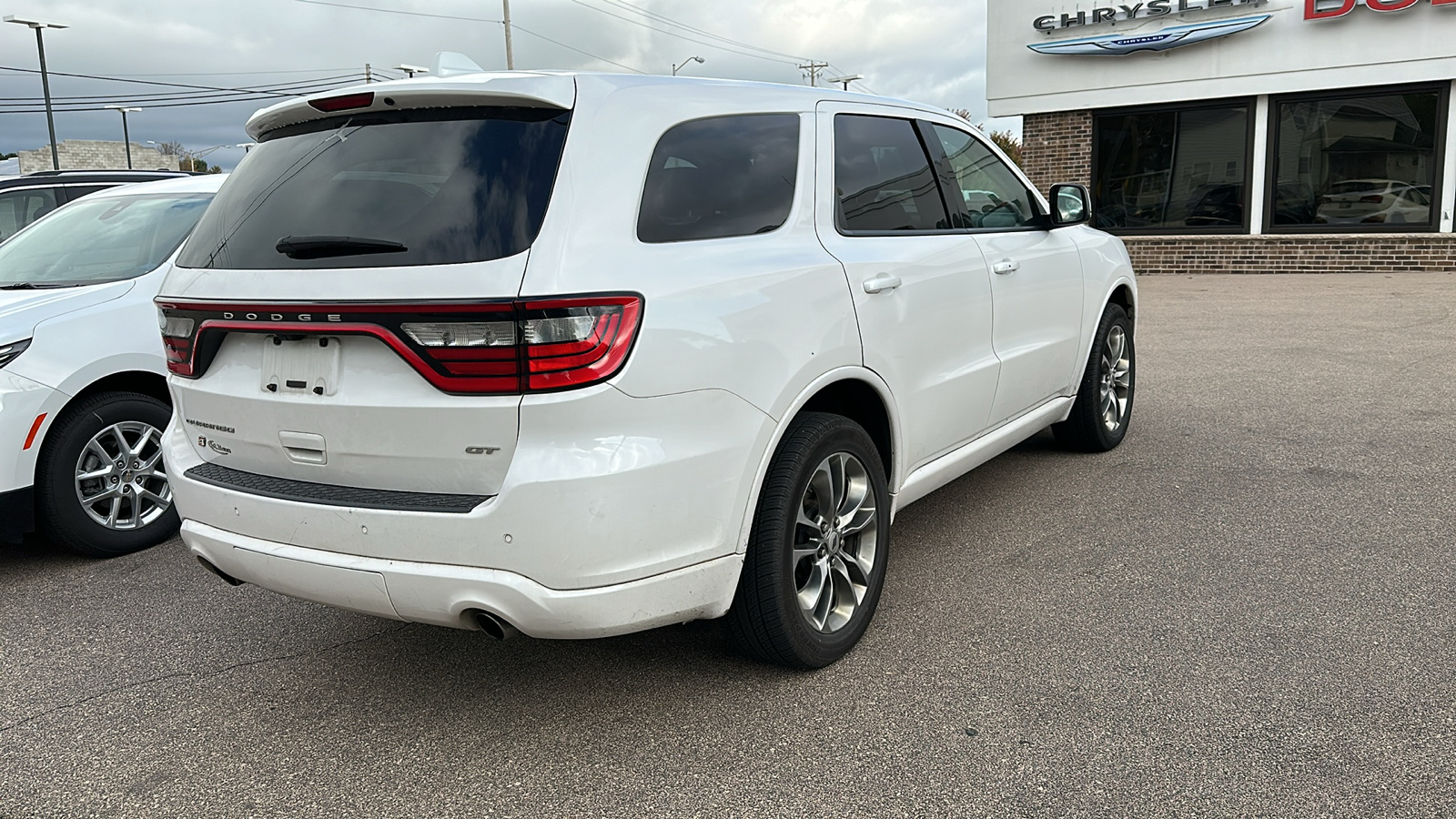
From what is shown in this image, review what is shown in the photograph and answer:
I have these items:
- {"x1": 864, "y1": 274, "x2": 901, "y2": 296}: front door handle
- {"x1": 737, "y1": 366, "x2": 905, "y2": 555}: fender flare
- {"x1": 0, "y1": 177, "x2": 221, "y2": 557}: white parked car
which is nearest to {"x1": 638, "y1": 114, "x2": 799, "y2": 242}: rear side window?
{"x1": 864, "y1": 274, "x2": 901, "y2": 296}: front door handle

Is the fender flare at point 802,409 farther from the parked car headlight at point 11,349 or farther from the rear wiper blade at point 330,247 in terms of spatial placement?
the parked car headlight at point 11,349

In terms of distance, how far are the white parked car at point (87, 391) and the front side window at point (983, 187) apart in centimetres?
359

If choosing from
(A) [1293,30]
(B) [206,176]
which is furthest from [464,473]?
(A) [1293,30]

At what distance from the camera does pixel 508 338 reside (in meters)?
2.53

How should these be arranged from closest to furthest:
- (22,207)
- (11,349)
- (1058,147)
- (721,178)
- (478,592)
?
(478,592), (721,178), (11,349), (22,207), (1058,147)

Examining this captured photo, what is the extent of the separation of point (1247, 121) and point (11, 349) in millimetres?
17122

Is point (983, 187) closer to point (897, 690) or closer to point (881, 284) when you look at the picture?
point (881, 284)

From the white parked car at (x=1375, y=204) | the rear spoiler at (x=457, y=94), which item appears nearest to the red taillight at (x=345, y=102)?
the rear spoiler at (x=457, y=94)

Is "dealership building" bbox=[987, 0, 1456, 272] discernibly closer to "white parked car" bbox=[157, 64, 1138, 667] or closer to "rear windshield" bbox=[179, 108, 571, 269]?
"white parked car" bbox=[157, 64, 1138, 667]

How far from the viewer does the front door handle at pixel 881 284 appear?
346 cm

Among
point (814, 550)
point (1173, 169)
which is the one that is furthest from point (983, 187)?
point (1173, 169)

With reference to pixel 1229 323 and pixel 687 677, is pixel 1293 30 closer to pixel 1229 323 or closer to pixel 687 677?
pixel 1229 323

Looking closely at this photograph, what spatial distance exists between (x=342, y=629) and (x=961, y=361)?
8.07 feet

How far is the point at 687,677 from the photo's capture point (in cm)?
335
